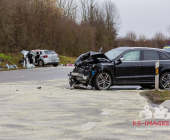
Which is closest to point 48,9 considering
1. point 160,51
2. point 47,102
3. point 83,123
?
point 160,51

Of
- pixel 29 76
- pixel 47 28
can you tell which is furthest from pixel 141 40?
pixel 29 76

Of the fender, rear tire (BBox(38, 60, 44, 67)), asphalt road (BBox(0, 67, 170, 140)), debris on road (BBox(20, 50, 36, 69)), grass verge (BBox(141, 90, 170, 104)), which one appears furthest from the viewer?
rear tire (BBox(38, 60, 44, 67))

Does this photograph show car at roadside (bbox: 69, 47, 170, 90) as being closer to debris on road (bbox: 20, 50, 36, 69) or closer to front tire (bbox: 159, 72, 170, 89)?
front tire (bbox: 159, 72, 170, 89)

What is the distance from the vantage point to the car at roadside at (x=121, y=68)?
12.7m

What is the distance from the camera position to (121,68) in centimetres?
1291

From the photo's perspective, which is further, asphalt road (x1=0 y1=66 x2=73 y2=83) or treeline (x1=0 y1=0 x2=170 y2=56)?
treeline (x1=0 y1=0 x2=170 y2=56)

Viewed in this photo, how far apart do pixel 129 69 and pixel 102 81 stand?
116 cm

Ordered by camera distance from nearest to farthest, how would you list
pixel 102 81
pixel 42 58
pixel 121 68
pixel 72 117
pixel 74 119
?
pixel 74 119
pixel 72 117
pixel 102 81
pixel 121 68
pixel 42 58

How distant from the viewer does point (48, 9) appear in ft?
150

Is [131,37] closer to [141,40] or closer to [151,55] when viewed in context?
[141,40]

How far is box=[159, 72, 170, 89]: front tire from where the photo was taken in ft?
43.3
